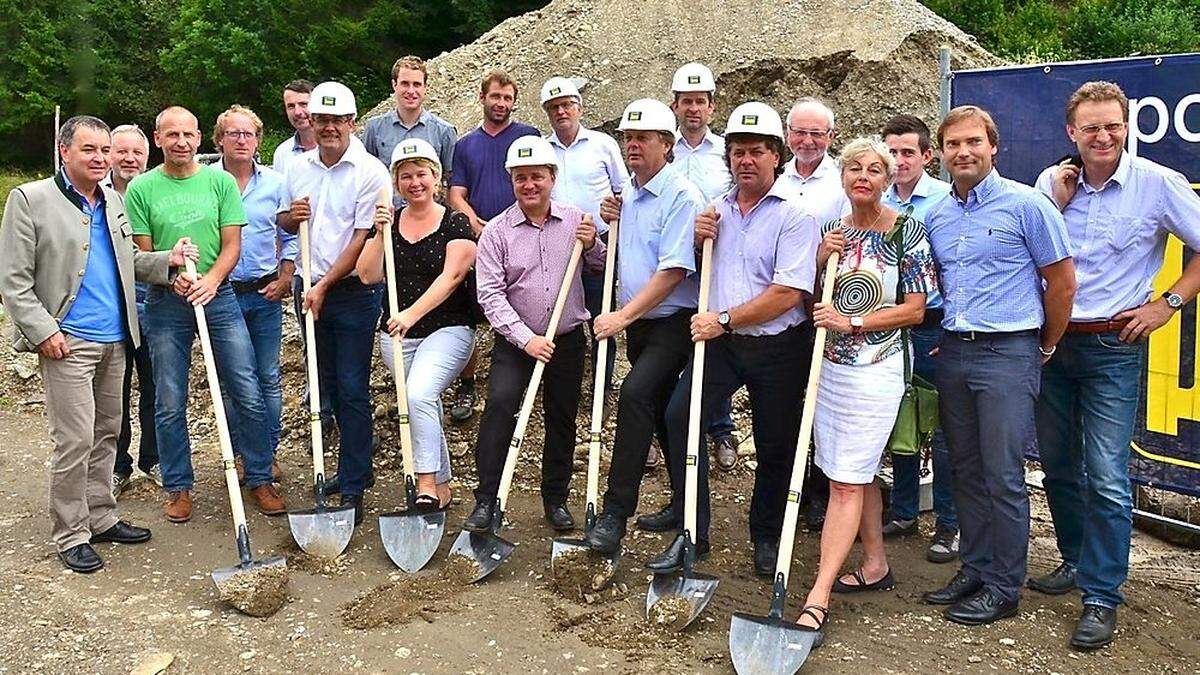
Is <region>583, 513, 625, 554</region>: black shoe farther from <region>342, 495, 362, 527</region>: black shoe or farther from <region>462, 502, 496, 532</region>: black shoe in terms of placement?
<region>342, 495, 362, 527</region>: black shoe

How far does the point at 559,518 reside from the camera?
6426 mm

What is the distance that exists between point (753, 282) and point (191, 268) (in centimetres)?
321

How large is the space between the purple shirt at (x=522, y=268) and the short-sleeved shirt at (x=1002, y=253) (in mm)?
2184

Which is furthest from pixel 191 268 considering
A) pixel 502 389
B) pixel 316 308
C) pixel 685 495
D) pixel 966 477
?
pixel 966 477

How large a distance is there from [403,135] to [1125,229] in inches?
195

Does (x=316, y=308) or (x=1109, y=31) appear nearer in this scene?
(x=316, y=308)

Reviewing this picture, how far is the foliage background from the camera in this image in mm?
20172

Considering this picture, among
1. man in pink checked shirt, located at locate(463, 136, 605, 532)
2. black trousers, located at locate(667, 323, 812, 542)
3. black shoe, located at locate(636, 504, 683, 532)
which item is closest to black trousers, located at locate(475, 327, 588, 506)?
man in pink checked shirt, located at locate(463, 136, 605, 532)

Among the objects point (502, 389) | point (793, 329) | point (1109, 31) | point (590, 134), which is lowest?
point (502, 389)

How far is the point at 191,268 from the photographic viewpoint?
6078 millimetres

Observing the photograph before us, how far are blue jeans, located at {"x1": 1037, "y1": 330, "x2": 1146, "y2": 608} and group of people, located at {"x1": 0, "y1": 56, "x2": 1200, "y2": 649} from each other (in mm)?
13

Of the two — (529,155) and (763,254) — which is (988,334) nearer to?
(763,254)

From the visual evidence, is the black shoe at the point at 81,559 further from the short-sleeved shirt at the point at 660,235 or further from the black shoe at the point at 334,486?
the short-sleeved shirt at the point at 660,235

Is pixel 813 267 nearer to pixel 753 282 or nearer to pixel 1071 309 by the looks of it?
pixel 753 282
